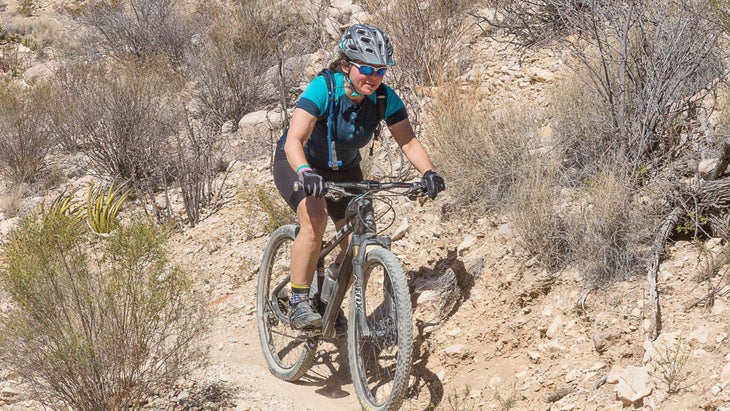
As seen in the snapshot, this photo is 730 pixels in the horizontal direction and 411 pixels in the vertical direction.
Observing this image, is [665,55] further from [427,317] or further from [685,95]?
[427,317]

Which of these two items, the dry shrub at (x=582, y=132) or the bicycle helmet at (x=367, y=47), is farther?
the dry shrub at (x=582, y=132)

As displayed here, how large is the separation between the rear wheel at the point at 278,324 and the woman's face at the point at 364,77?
1.22m

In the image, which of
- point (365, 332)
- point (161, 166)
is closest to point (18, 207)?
point (161, 166)

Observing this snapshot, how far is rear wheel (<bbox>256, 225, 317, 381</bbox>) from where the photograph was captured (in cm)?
473

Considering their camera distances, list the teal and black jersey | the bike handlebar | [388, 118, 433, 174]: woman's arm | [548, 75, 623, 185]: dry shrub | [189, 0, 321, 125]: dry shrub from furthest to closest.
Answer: [189, 0, 321, 125]: dry shrub → [548, 75, 623, 185]: dry shrub → [388, 118, 433, 174]: woman's arm → the teal and black jersey → the bike handlebar

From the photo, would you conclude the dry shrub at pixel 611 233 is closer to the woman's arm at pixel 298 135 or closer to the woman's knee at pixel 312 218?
the woman's knee at pixel 312 218

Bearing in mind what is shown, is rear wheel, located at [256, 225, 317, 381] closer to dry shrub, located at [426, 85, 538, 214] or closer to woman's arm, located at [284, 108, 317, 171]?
woman's arm, located at [284, 108, 317, 171]

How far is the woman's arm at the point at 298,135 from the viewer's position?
3.87 meters

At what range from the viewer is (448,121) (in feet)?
19.5

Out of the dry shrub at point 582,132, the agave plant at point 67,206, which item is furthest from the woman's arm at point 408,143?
the agave plant at point 67,206

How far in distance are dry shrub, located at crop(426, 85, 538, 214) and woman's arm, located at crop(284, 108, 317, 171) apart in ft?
5.79

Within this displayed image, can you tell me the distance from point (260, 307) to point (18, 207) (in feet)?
15.2

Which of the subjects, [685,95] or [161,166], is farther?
[161,166]

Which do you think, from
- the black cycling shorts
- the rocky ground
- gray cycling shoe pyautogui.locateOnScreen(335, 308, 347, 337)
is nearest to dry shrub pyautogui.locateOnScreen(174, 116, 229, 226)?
the rocky ground
